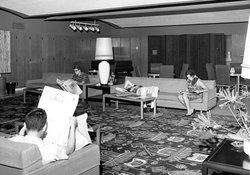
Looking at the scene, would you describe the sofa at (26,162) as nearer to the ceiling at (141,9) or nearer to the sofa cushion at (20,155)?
the sofa cushion at (20,155)

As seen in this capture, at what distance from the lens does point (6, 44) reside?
11375mm

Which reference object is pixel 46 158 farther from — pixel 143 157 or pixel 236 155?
pixel 143 157

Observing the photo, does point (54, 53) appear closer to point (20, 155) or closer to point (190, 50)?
point (190, 50)

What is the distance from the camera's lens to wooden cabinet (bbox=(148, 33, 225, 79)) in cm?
1343

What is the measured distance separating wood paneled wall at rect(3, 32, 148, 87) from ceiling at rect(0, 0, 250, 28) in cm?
137

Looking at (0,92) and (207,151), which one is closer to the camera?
(207,151)

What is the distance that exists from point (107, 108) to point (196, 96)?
2195mm

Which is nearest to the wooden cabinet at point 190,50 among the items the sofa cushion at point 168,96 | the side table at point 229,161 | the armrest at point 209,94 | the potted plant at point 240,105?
the armrest at point 209,94

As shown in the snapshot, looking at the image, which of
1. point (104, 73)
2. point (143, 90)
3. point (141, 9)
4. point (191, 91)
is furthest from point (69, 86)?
point (141, 9)

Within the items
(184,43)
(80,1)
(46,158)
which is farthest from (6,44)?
(46,158)

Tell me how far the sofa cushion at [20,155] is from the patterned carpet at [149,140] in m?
1.58

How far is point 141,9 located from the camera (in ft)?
31.7

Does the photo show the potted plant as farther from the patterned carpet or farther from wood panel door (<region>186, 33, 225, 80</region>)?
wood panel door (<region>186, 33, 225, 80</region>)

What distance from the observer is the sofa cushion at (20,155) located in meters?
2.23
